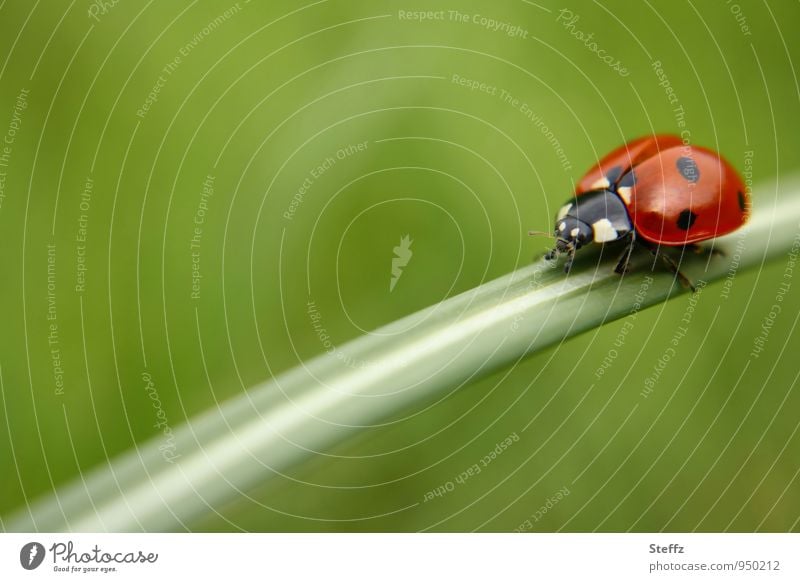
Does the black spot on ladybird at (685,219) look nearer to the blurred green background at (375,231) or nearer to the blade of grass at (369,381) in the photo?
the blade of grass at (369,381)

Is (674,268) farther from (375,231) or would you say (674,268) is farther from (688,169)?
(375,231)

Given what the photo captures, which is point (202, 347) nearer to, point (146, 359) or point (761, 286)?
point (146, 359)

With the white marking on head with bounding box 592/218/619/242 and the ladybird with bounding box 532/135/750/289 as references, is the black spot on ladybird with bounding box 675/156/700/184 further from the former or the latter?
the white marking on head with bounding box 592/218/619/242

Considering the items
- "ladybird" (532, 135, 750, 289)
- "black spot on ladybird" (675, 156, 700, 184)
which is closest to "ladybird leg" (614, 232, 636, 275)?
"ladybird" (532, 135, 750, 289)

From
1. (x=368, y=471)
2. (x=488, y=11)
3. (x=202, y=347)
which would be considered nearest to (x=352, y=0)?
(x=488, y=11)

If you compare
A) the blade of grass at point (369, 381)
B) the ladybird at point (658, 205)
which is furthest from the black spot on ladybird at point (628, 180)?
the blade of grass at point (369, 381)
